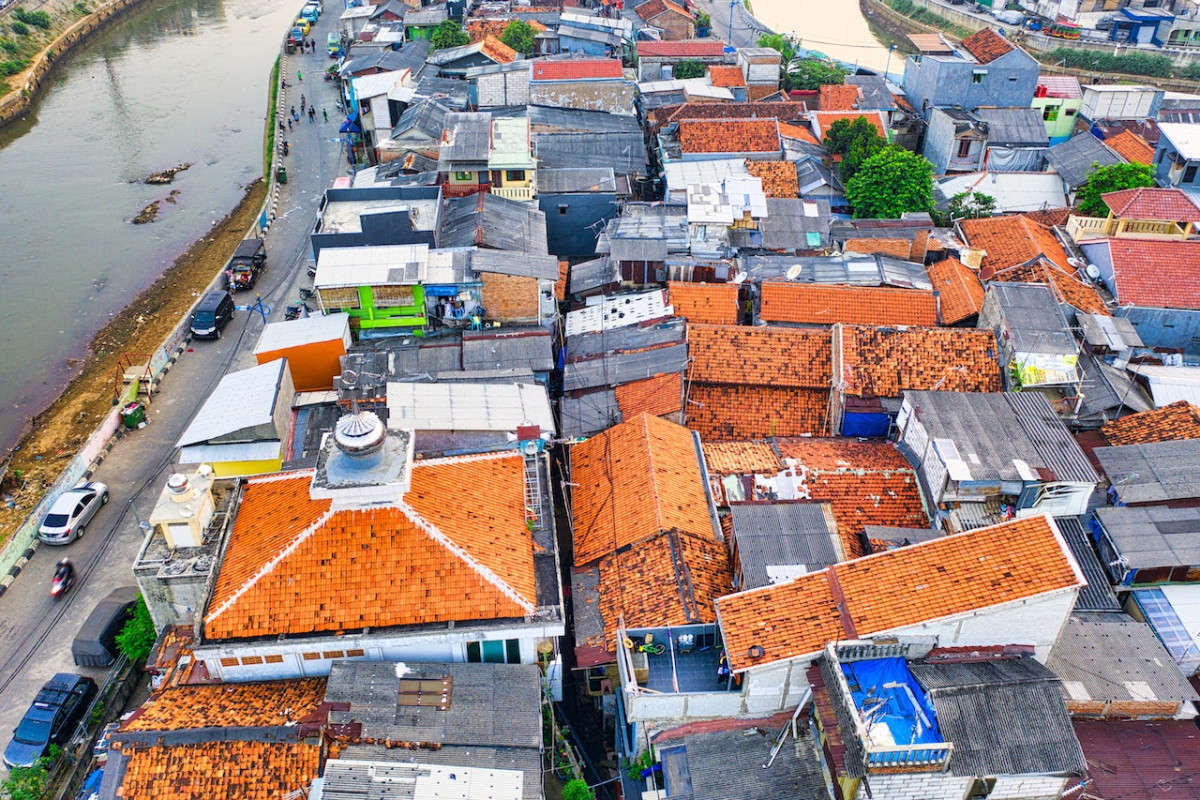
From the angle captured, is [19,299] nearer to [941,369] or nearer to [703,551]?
[703,551]

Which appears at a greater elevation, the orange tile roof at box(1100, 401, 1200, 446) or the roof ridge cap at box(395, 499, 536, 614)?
the roof ridge cap at box(395, 499, 536, 614)

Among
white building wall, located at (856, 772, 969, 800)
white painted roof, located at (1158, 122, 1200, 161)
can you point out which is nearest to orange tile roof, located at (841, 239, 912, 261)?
white painted roof, located at (1158, 122, 1200, 161)

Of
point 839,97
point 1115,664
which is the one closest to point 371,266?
point 1115,664

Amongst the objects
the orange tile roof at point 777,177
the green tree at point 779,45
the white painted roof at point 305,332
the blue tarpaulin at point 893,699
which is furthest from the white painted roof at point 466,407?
the green tree at point 779,45

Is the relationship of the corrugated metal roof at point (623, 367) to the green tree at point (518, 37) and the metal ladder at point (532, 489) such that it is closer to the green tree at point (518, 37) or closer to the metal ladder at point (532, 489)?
the metal ladder at point (532, 489)

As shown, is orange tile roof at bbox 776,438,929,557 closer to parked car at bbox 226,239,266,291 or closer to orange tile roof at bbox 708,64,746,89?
parked car at bbox 226,239,266,291

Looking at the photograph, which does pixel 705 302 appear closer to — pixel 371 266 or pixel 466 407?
pixel 466 407
